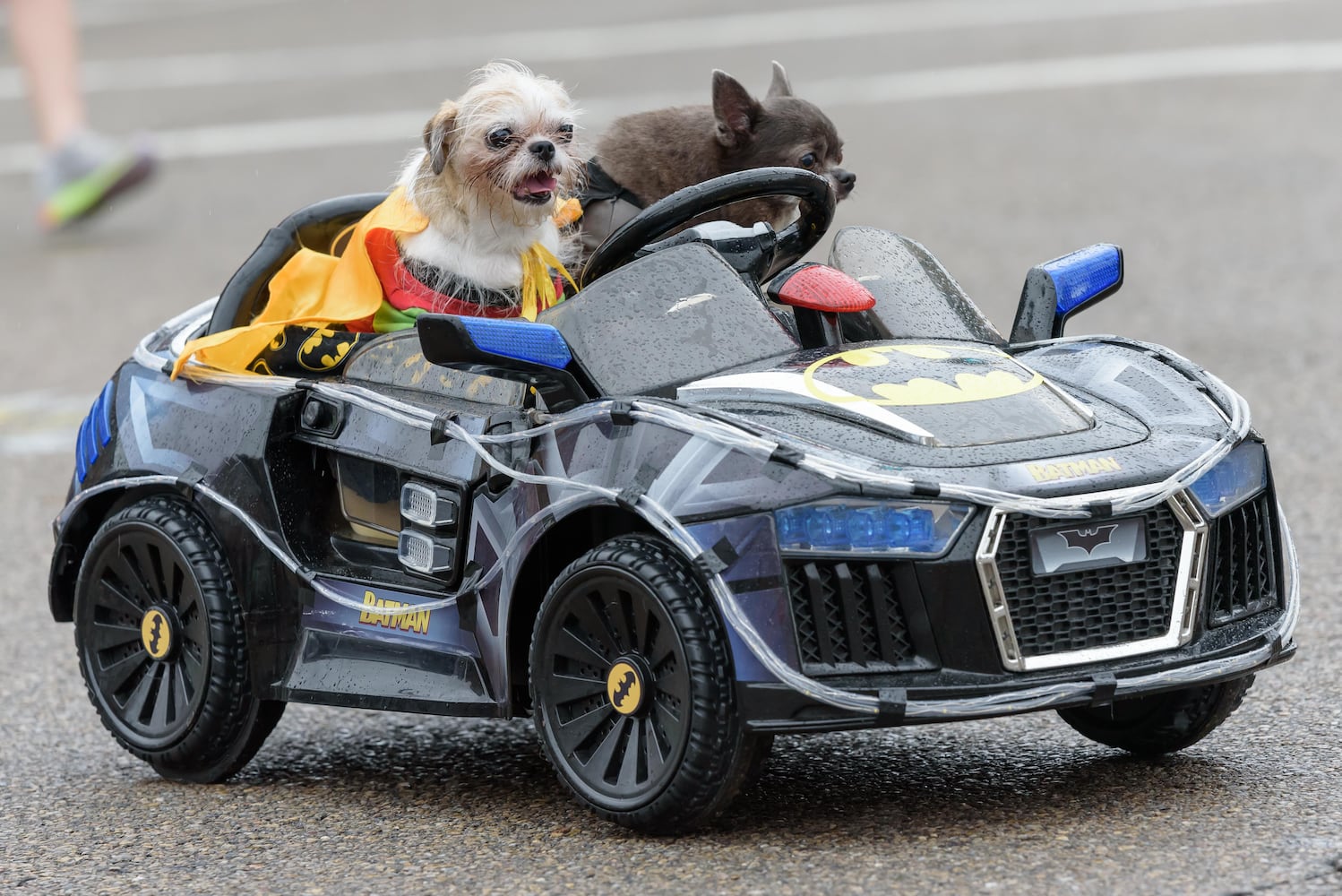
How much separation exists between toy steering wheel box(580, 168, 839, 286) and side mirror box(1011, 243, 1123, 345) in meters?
0.49

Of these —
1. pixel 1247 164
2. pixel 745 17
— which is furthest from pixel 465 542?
pixel 745 17

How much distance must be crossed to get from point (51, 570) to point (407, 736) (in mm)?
964

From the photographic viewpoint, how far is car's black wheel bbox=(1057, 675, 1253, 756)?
14.1 ft

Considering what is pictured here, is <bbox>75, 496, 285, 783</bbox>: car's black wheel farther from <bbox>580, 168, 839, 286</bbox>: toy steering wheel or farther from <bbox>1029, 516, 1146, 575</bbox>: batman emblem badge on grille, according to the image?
<bbox>1029, 516, 1146, 575</bbox>: batman emblem badge on grille

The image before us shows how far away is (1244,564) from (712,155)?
1779mm

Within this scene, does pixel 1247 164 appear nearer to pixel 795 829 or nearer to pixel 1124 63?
pixel 1124 63

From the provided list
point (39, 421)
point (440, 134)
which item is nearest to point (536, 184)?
point (440, 134)

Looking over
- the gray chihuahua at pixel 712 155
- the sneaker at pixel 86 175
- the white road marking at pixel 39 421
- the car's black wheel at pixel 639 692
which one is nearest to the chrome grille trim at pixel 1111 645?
the car's black wheel at pixel 639 692

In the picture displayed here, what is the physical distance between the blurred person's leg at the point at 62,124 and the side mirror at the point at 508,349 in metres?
8.29

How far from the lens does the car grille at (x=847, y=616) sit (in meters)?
3.72

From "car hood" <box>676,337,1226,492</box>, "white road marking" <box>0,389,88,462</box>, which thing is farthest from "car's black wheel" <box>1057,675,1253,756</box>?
"white road marking" <box>0,389,88,462</box>

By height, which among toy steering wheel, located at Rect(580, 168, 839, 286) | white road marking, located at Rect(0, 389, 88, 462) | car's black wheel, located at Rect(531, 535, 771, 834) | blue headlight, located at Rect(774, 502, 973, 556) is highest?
toy steering wheel, located at Rect(580, 168, 839, 286)

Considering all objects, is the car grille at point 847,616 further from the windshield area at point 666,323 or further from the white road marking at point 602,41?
the white road marking at point 602,41

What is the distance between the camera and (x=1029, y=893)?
142 inches
